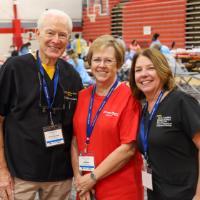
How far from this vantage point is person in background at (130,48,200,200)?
5.94ft

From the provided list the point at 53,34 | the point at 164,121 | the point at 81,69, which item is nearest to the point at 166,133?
the point at 164,121

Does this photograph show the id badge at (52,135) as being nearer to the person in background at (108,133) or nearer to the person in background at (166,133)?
the person in background at (108,133)

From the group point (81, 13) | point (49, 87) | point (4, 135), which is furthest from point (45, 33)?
point (81, 13)

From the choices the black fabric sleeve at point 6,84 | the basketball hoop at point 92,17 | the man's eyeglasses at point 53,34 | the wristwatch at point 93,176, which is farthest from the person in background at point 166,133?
the basketball hoop at point 92,17

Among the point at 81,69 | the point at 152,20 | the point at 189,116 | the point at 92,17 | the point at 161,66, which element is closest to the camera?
the point at 189,116

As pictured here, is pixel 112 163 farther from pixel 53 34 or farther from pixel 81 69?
pixel 81 69

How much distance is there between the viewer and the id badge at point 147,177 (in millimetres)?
1960

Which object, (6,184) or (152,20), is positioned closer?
(6,184)

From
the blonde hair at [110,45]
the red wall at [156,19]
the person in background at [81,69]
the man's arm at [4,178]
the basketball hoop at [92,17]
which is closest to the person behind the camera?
the blonde hair at [110,45]

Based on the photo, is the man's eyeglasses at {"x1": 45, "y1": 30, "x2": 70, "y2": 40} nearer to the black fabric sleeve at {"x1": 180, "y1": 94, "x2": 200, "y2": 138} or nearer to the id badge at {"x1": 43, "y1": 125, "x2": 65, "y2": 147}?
the id badge at {"x1": 43, "y1": 125, "x2": 65, "y2": 147}

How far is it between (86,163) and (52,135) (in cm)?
24

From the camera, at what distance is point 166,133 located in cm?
183

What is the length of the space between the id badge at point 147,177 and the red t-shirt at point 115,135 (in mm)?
82

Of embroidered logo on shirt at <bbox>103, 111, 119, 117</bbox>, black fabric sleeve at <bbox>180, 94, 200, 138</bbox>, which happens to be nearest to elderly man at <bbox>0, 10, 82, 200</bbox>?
embroidered logo on shirt at <bbox>103, 111, 119, 117</bbox>
